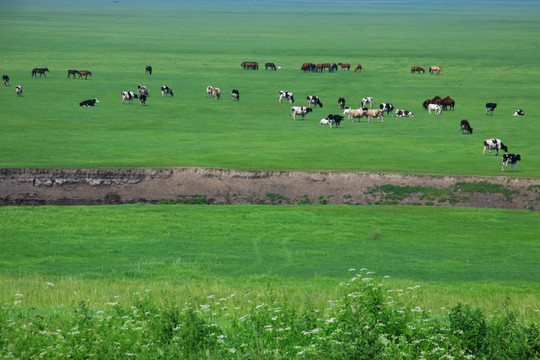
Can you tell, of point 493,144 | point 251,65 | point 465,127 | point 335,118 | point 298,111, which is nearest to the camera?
point 493,144

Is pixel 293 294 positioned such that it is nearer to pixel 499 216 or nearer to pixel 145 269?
pixel 145 269

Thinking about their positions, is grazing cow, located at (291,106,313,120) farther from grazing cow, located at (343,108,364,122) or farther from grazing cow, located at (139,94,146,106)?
grazing cow, located at (139,94,146,106)

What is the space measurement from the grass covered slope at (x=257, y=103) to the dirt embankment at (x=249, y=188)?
1374mm

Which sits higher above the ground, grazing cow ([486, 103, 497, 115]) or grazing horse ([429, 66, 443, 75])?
grazing horse ([429, 66, 443, 75])

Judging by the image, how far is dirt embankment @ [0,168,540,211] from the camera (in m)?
39.8

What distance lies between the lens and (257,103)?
73375mm

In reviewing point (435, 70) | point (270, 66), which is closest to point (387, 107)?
point (435, 70)

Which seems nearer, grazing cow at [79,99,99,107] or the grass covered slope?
the grass covered slope

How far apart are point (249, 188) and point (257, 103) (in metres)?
32.3

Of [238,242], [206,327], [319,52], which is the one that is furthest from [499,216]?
[319,52]

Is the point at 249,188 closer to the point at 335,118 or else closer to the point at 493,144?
the point at 493,144

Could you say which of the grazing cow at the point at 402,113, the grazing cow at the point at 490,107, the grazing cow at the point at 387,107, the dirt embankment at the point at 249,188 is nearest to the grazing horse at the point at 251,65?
the grazing cow at the point at 387,107

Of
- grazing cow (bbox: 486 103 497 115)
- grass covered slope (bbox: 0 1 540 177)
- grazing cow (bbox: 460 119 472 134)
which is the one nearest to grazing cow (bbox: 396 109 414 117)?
grass covered slope (bbox: 0 1 540 177)

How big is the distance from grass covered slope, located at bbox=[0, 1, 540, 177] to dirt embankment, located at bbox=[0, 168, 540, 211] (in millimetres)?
1374
